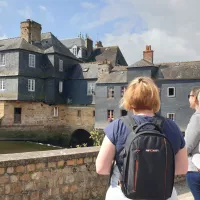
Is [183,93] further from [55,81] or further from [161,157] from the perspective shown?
[161,157]

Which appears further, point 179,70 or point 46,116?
point 46,116

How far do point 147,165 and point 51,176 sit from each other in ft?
9.93

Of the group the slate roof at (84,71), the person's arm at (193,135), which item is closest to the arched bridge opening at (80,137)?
the slate roof at (84,71)

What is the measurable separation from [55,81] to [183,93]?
15319mm

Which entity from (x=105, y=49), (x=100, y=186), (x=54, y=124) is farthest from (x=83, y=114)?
(x=100, y=186)

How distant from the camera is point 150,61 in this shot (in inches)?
1214

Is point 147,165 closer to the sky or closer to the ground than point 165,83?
closer to the ground

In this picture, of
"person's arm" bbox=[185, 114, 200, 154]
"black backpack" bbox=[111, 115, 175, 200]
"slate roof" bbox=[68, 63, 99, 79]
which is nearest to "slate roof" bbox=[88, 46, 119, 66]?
"slate roof" bbox=[68, 63, 99, 79]

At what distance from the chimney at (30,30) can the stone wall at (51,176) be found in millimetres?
31256

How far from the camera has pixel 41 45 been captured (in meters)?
35.8

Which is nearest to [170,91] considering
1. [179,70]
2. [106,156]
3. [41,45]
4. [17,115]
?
[179,70]

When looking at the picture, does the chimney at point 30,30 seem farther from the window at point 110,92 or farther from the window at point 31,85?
the window at point 110,92

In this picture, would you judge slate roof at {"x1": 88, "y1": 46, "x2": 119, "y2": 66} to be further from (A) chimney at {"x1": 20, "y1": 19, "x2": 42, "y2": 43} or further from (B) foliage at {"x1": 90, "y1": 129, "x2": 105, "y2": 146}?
(B) foliage at {"x1": 90, "y1": 129, "x2": 105, "y2": 146}

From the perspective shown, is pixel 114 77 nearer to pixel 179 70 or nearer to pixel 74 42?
pixel 179 70
